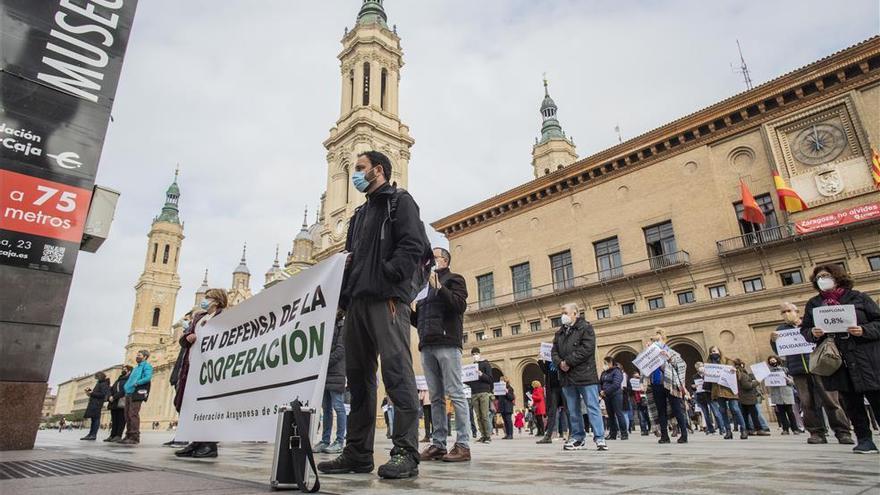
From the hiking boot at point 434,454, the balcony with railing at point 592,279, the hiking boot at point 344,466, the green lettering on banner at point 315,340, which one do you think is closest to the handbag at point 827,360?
the hiking boot at point 434,454

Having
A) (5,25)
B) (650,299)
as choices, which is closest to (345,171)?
(650,299)

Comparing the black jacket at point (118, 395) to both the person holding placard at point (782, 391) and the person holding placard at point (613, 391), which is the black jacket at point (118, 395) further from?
the person holding placard at point (782, 391)

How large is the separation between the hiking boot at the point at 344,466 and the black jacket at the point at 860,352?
14.9 feet

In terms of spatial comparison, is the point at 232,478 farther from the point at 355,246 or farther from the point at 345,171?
the point at 345,171

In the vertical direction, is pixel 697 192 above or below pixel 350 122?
below

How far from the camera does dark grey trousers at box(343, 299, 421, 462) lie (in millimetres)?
3078

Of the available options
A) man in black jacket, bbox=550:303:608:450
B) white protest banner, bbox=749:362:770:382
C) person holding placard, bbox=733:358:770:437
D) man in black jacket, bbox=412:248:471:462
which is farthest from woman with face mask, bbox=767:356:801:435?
man in black jacket, bbox=412:248:471:462

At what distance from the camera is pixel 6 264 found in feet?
20.1

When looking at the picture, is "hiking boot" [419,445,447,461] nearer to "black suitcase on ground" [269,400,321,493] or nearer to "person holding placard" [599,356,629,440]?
"black suitcase on ground" [269,400,321,493]

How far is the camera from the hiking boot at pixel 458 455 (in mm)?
4039

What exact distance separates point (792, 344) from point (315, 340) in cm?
746

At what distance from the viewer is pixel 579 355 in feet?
20.5

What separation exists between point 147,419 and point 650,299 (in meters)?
75.9

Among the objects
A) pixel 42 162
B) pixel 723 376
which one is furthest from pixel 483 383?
pixel 42 162
